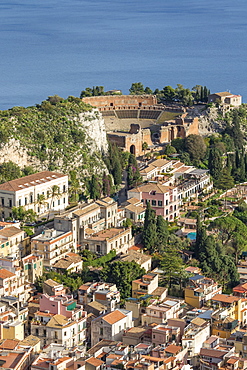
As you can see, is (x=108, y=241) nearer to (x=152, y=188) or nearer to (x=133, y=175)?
(x=152, y=188)

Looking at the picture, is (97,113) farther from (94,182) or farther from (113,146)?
(94,182)

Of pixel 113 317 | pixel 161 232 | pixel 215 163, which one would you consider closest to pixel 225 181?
pixel 215 163

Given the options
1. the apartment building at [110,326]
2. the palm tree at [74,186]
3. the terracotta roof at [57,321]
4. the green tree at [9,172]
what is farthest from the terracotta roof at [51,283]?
the palm tree at [74,186]

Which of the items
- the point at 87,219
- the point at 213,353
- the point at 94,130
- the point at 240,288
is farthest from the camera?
the point at 94,130

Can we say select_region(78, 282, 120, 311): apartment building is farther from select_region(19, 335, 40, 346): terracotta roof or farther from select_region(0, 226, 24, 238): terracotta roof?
select_region(0, 226, 24, 238): terracotta roof

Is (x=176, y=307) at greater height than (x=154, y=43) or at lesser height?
lesser

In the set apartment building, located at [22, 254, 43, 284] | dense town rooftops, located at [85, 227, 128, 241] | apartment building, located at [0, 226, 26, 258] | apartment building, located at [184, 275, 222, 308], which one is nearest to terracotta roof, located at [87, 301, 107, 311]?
apartment building, located at [22, 254, 43, 284]

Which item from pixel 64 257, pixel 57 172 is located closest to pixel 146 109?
pixel 57 172
